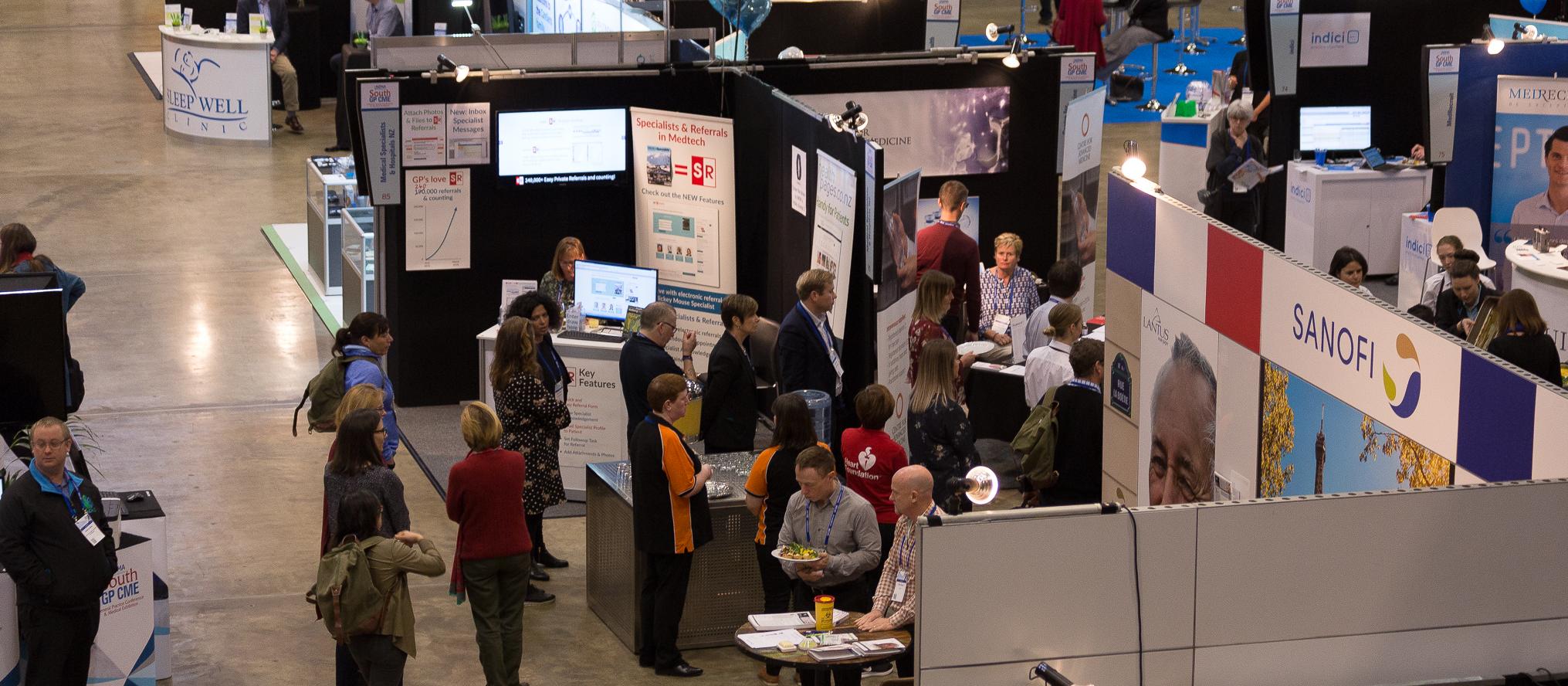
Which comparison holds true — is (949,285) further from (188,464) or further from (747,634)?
(188,464)

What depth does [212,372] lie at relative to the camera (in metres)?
10.7

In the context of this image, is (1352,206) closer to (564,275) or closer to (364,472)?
(564,275)

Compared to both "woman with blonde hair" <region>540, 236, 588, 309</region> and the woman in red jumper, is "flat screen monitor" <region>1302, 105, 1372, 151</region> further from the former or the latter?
the woman in red jumper

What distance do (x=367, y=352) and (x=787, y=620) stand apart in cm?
255

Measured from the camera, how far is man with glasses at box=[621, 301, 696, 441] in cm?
754

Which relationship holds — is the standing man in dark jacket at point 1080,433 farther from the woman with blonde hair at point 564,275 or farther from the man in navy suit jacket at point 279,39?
the man in navy suit jacket at point 279,39

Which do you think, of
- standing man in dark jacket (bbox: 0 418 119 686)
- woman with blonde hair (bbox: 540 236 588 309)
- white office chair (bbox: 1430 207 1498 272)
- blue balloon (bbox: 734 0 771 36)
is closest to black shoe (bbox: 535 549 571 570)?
woman with blonde hair (bbox: 540 236 588 309)

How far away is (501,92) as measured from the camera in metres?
9.88

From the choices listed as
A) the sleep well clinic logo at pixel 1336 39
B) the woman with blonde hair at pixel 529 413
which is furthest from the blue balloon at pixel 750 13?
the sleep well clinic logo at pixel 1336 39

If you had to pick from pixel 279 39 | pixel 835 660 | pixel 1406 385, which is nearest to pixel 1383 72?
pixel 1406 385

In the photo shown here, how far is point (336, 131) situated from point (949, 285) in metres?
9.52

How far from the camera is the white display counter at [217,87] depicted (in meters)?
15.9

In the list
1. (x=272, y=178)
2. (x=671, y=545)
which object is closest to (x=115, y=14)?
(x=272, y=178)

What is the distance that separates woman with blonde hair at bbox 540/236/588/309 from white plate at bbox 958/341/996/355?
198 centimetres
